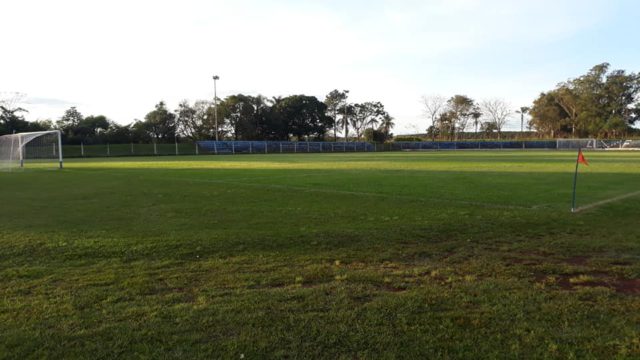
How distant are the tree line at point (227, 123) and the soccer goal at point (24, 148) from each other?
2710 cm

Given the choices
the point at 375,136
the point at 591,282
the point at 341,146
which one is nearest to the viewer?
the point at 591,282

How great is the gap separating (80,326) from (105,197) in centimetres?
1031

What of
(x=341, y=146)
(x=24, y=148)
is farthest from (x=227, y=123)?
(x=24, y=148)

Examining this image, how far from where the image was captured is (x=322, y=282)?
5.06m

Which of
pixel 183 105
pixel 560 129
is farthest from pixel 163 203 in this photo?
pixel 560 129

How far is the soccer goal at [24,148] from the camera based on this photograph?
3169 centimetres

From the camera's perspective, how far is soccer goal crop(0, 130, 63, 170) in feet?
104

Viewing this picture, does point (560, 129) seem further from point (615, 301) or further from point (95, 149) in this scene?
point (615, 301)

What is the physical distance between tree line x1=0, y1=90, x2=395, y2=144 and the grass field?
5980 centimetres

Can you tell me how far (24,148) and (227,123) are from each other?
1744 inches

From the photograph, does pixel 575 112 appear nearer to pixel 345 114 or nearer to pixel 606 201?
pixel 345 114

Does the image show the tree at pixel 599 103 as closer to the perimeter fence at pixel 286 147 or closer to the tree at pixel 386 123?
the perimeter fence at pixel 286 147

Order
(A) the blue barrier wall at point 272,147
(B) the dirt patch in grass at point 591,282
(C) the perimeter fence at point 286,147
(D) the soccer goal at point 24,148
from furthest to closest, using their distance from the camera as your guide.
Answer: (A) the blue barrier wall at point 272,147 → (C) the perimeter fence at point 286,147 → (D) the soccer goal at point 24,148 → (B) the dirt patch in grass at point 591,282

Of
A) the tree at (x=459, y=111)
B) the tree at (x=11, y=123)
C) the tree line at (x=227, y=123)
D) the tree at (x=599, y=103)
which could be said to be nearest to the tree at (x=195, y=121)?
the tree line at (x=227, y=123)
